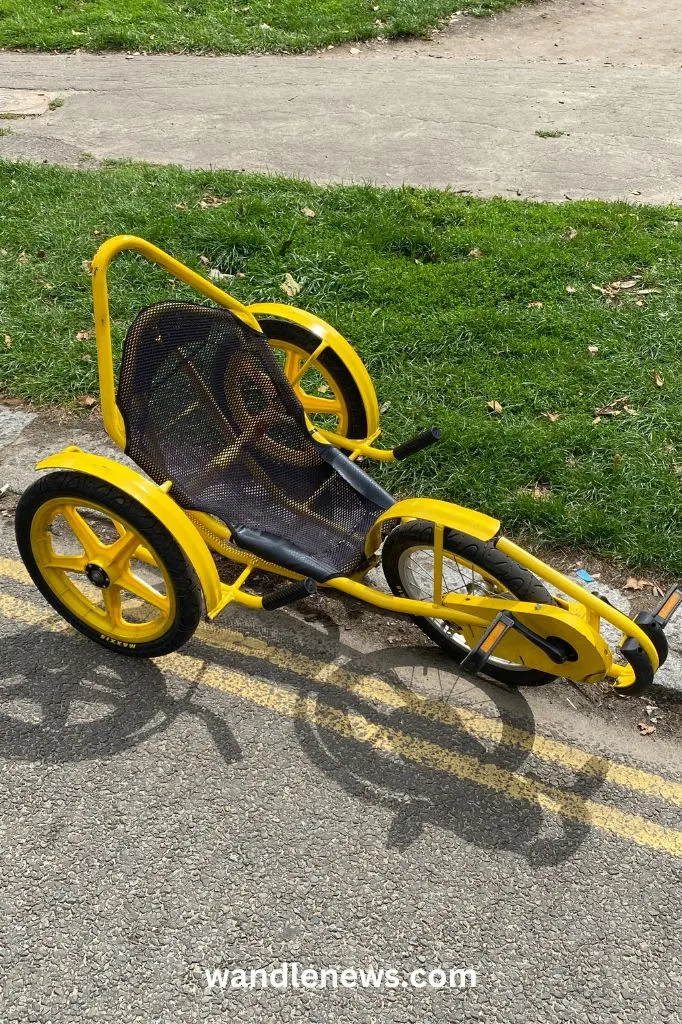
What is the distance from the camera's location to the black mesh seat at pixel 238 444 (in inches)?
128

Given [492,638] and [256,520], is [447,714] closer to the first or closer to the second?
[492,638]

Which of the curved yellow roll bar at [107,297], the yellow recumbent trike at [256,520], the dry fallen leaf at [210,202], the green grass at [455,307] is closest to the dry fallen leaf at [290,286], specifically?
the green grass at [455,307]

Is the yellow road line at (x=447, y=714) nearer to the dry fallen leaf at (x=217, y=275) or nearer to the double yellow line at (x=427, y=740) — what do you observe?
the double yellow line at (x=427, y=740)

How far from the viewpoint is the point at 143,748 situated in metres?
3.01

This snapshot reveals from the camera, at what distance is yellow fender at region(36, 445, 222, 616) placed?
2.87m

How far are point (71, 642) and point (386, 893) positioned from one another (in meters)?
1.65

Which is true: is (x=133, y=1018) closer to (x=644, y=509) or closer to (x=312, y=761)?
(x=312, y=761)

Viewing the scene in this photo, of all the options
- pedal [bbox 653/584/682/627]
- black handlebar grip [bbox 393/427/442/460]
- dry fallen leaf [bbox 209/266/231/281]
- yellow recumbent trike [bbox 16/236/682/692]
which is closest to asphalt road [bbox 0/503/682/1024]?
yellow recumbent trike [bbox 16/236/682/692]

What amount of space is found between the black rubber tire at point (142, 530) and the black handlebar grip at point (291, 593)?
0.26m

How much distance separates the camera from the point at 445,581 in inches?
127

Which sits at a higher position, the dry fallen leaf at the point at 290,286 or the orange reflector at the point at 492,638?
the dry fallen leaf at the point at 290,286

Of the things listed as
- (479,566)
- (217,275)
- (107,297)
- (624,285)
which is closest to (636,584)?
(479,566)

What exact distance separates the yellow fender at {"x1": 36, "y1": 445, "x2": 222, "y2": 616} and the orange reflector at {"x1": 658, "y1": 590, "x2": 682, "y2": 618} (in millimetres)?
1550

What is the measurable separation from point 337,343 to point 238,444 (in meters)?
0.64
